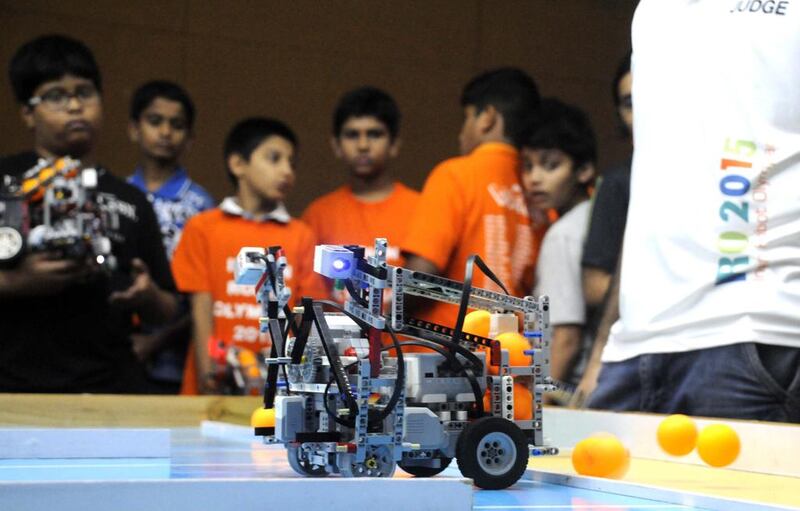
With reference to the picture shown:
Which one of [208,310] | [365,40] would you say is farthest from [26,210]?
[365,40]

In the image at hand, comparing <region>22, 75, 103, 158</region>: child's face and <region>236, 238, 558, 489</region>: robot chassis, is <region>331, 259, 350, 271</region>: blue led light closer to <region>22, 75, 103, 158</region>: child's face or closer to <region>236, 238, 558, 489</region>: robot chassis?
<region>236, 238, 558, 489</region>: robot chassis

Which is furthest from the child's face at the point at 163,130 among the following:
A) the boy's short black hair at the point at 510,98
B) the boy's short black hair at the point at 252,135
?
the boy's short black hair at the point at 510,98

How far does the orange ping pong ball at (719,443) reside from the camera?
2.16 metres

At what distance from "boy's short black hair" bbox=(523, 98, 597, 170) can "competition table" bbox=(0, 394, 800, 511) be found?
5.50 feet

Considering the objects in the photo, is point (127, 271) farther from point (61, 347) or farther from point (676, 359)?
point (676, 359)

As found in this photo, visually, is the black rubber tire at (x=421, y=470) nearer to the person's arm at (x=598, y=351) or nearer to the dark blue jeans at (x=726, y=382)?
the dark blue jeans at (x=726, y=382)

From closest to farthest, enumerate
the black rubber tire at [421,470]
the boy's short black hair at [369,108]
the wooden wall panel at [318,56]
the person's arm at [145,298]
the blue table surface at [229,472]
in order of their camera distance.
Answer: the blue table surface at [229,472]
the black rubber tire at [421,470]
the person's arm at [145,298]
the boy's short black hair at [369,108]
the wooden wall panel at [318,56]

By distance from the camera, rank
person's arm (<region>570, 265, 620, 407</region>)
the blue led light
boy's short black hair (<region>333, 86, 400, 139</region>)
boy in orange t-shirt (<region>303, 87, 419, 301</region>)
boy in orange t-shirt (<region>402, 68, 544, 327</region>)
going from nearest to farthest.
Result: 1. the blue led light
2. person's arm (<region>570, 265, 620, 407</region>)
3. boy in orange t-shirt (<region>402, 68, 544, 327</region>)
4. boy in orange t-shirt (<region>303, 87, 419, 301</region>)
5. boy's short black hair (<region>333, 86, 400, 139</region>)

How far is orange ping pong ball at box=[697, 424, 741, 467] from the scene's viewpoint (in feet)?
7.09

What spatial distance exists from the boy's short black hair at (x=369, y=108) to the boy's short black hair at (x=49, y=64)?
1310 mm

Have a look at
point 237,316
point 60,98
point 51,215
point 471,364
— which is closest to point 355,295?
point 471,364

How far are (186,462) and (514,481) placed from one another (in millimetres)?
635

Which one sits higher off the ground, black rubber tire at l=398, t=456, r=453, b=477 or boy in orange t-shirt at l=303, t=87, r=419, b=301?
boy in orange t-shirt at l=303, t=87, r=419, b=301

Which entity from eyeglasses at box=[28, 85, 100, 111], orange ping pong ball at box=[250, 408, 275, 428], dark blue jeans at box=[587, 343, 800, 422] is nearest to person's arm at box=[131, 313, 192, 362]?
eyeglasses at box=[28, 85, 100, 111]
